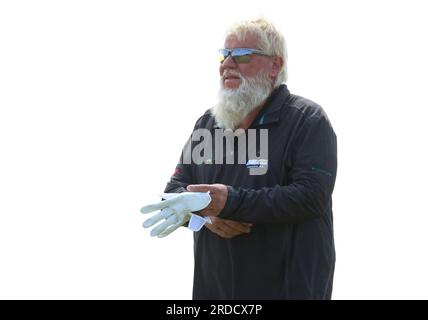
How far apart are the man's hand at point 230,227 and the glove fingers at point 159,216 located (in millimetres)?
328

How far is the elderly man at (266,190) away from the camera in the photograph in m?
3.97

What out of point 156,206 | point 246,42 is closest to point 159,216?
point 156,206

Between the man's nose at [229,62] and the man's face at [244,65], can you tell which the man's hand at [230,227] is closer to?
the man's face at [244,65]

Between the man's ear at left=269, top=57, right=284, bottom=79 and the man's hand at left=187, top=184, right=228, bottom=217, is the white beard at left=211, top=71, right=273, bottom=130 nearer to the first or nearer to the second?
the man's ear at left=269, top=57, right=284, bottom=79

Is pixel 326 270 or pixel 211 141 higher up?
pixel 211 141

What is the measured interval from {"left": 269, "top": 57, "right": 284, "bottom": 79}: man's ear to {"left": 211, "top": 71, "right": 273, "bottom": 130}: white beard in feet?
0.18

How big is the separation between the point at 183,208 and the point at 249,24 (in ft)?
4.38

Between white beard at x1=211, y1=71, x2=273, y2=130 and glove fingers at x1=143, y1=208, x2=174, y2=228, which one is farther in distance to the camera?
white beard at x1=211, y1=71, x2=273, y2=130

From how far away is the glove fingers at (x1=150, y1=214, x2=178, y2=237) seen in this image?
13.1ft

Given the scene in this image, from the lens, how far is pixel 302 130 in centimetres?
413

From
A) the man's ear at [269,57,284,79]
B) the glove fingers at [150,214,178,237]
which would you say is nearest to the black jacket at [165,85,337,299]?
the man's ear at [269,57,284,79]
